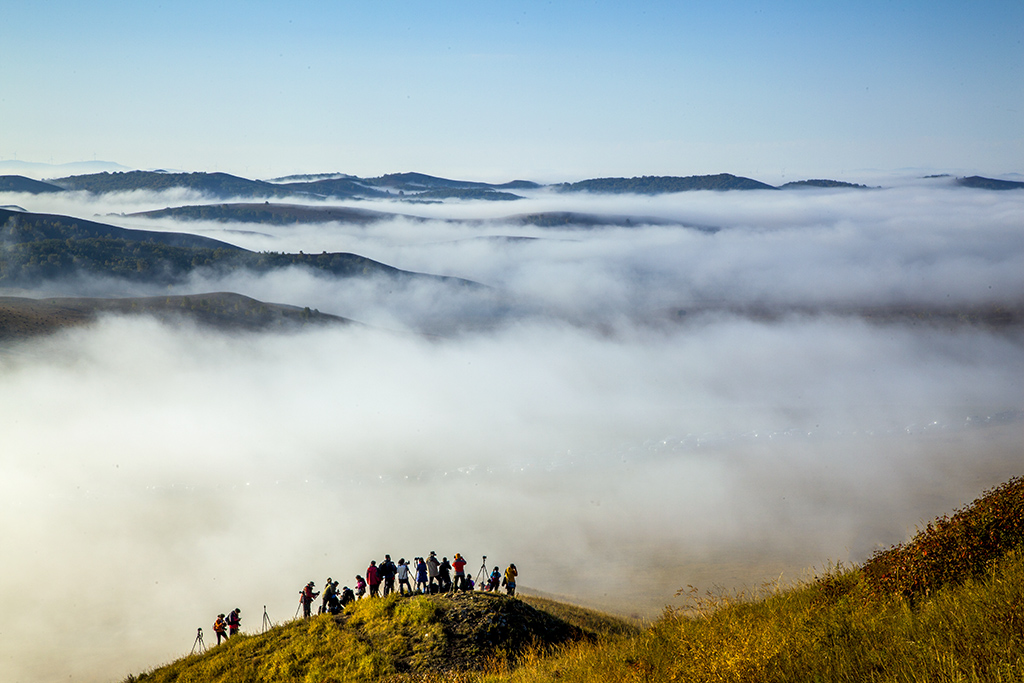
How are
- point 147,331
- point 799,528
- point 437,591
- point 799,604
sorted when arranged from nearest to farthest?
point 799,604 < point 437,591 < point 799,528 < point 147,331

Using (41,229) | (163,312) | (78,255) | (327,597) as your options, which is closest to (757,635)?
(327,597)

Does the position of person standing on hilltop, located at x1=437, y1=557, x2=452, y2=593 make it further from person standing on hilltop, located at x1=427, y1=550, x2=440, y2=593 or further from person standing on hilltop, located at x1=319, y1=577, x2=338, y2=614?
person standing on hilltop, located at x1=319, y1=577, x2=338, y2=614

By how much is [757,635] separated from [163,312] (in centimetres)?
16426

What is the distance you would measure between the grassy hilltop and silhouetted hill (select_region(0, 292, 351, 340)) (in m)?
136

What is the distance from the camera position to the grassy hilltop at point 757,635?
287 inches

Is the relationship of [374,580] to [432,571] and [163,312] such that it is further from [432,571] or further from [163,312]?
[163,312]

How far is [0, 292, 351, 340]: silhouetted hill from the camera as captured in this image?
128 m

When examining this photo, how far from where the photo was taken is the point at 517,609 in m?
18.7

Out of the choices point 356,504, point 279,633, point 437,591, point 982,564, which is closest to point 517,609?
point 437,591

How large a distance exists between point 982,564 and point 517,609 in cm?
1153

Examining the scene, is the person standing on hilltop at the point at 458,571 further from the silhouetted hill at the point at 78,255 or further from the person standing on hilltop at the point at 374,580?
the silhouetted hill at the point at 78,255

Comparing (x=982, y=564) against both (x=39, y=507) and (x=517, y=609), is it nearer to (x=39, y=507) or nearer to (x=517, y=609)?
(x=517, y=609)

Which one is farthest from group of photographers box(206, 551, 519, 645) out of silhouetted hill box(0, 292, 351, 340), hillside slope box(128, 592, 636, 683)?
silhouetted hill box(0, 292, 351, 340)

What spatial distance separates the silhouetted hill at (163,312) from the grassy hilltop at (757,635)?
136354 millimetres
